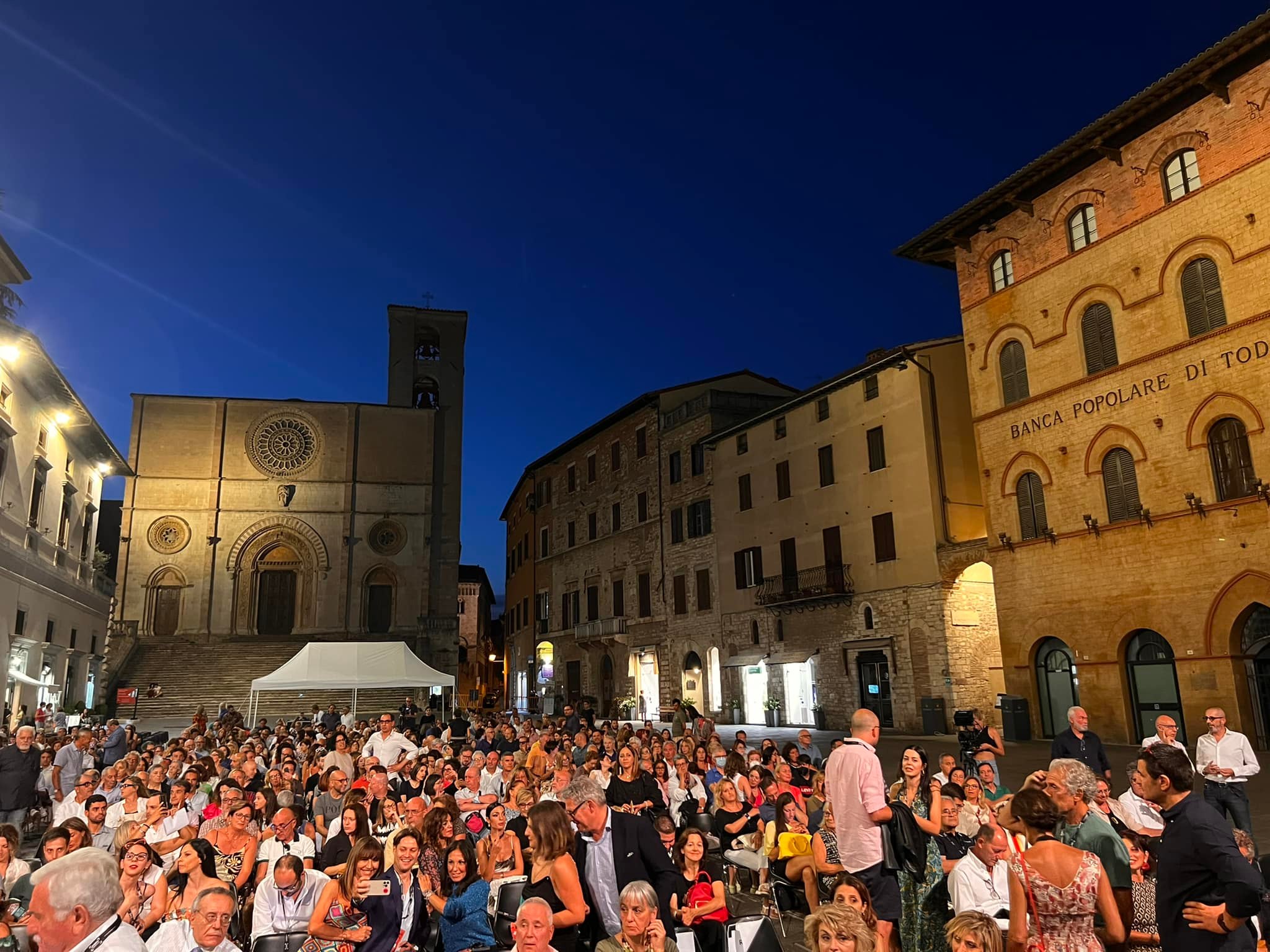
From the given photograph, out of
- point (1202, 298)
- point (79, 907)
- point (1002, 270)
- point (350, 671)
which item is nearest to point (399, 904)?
point (79, 907)

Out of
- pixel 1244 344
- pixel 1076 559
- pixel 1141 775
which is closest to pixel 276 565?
pixel 1076 559

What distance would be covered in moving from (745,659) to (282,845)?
2408 cm

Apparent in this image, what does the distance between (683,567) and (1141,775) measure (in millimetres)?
30678

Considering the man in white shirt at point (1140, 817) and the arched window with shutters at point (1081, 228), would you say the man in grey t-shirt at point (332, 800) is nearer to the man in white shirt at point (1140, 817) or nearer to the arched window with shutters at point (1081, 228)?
the man in white shirt at point (1140, 817)

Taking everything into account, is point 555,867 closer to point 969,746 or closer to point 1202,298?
point 969,746

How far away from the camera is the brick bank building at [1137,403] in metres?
17.0

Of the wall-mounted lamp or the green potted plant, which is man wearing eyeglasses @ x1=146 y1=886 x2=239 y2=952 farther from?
the green potted plant

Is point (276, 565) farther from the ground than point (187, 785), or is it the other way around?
point (276, 565)

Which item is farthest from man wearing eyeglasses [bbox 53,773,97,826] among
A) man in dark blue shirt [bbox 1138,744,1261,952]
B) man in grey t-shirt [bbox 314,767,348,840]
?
man in dark blue shirt [bbox 1138,744,1261,952]

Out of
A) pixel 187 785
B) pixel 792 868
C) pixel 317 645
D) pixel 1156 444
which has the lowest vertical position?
pixel 792 868

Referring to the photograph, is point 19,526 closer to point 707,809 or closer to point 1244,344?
point 707,809

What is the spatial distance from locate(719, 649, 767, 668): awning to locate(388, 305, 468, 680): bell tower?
1776 centimetres

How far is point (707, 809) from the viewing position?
1068 centimetres

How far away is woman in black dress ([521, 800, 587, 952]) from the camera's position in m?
4.61
